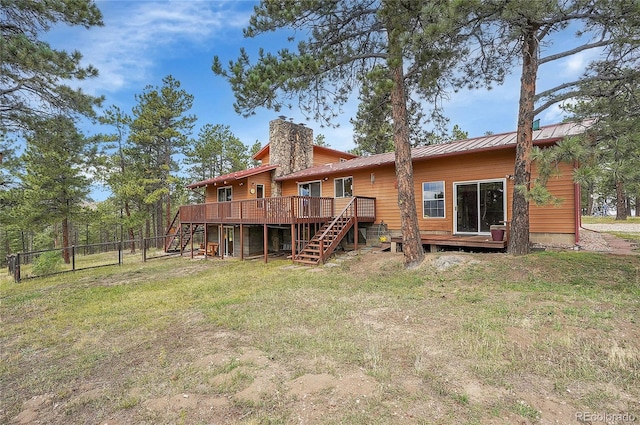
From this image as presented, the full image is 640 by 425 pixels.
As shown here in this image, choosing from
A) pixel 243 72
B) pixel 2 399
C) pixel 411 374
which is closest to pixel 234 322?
pixel 2 399

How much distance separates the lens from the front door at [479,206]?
9211 mm

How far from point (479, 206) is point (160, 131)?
68.7 ft

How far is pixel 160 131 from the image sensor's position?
21312 mm

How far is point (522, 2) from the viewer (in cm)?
495

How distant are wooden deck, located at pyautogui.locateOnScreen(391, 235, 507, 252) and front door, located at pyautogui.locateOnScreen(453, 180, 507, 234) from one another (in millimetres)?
425

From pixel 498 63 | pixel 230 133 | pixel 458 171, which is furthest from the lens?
pixel 230 133

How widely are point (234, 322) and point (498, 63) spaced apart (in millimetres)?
9273

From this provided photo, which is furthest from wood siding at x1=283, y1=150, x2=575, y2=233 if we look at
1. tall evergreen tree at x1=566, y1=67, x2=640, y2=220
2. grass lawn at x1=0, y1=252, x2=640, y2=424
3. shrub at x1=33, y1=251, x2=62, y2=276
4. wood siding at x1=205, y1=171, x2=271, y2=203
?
shrub at x1=33, y1=251, x2=62, y2=276

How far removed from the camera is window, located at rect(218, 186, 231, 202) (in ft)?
55.4

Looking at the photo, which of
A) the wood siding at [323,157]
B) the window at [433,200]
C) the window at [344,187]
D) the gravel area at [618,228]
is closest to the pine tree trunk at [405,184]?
the window at [433,200]

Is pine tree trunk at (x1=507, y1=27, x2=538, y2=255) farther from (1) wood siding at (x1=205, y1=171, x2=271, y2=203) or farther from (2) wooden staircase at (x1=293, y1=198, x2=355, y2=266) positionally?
(1) wood siding at (x1=205, y1=171, x2=271, y2=203)

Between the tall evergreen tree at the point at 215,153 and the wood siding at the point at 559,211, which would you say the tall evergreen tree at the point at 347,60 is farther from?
the tall evergreen tree at the point at 215,153

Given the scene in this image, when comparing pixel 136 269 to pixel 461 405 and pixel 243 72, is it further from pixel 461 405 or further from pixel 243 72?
pixel 461 405

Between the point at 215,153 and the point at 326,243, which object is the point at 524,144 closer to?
the point at 326,243
